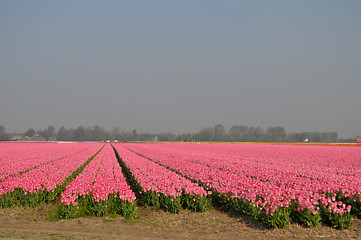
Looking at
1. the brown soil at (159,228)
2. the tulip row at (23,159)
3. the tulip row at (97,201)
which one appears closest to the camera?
the brown soil at (159,228)

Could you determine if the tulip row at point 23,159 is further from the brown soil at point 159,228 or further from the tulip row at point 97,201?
the brown soil at point 159,228

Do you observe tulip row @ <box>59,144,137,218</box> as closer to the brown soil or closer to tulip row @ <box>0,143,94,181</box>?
the brown soil

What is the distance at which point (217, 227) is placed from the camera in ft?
29.5

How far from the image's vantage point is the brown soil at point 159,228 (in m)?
8.10

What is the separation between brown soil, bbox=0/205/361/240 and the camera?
26.6 feet

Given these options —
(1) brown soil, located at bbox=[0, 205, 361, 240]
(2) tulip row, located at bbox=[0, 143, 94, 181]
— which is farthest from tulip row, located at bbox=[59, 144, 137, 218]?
(2) tulip row, located at bbox=[0, 143, 94, 181]

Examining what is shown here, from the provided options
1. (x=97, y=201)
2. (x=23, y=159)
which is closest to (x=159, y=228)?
(x=97, y=201)

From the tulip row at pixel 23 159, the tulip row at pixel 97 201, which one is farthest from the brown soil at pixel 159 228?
the tulip row at pixel 23 159

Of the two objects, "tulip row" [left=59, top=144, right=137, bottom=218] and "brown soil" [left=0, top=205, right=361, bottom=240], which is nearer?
"brown soil" [left=0, top=205, right=361, bottom=240]

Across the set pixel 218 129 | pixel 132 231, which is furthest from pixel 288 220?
pixel 218 129

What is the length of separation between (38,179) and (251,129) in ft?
628

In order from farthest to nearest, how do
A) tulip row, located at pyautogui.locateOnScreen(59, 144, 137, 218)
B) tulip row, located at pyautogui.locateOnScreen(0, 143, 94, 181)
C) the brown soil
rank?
tulip row, located at pyautogui.locateOnScreen(0, 143, 94, 181) → tulip row, located at pyautogui.locateOnScreen(59, 144, 137, 218) → the brown soil

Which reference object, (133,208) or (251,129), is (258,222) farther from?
(251,129)

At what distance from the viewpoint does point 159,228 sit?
29.1 feet
